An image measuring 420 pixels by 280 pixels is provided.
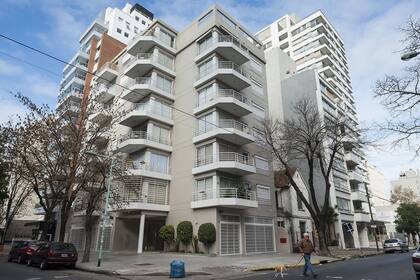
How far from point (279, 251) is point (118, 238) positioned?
51.0 feet

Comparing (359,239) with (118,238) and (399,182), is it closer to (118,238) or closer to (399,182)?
(118,238)

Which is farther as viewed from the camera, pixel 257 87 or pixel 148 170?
pixel 257 87

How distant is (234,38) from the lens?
110ft

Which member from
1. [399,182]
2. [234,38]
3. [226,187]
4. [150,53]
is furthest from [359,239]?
[399,182]

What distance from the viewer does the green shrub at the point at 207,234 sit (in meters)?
24.7

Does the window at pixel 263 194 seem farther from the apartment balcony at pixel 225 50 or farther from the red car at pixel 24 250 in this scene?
the red car at pixel 24 250

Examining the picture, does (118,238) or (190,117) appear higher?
(190,117)

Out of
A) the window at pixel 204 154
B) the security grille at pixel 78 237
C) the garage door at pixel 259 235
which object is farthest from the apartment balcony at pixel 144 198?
the security grille at pixel 78 237

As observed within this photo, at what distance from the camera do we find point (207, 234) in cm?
2472

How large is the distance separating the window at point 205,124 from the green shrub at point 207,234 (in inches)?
349

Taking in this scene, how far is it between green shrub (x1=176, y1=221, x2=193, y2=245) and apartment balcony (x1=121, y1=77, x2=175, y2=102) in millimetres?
13228

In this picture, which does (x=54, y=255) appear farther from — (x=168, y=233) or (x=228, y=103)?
(x=228, y=103)

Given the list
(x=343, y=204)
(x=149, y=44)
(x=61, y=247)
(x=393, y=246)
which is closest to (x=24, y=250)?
(x=61, y=247)

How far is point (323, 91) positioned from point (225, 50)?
1005 inches
